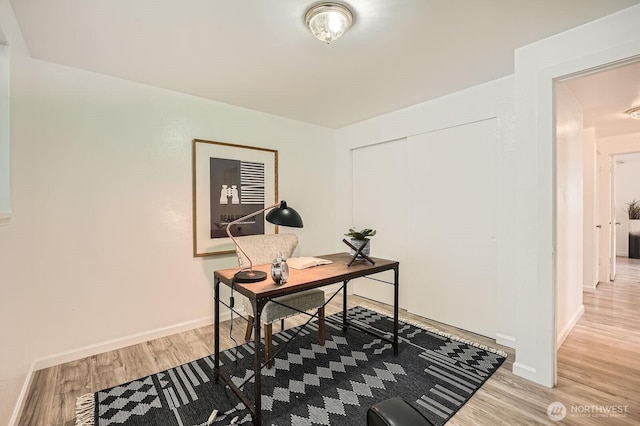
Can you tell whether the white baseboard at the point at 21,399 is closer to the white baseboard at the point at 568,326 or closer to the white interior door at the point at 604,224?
the white baseboard at the point at 568,326

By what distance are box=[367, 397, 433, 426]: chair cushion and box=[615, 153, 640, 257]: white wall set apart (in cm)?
941

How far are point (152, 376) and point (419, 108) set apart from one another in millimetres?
3546

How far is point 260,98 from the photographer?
308 centimetres

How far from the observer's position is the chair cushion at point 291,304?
2.23 metres

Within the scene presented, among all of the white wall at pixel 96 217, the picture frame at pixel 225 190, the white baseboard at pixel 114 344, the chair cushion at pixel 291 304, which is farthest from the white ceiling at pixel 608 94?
the white baseboard at pixel 114 344

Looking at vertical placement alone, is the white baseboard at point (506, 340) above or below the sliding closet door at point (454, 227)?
below

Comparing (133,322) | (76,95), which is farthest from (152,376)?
(76,95)

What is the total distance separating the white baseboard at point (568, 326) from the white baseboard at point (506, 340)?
43cm

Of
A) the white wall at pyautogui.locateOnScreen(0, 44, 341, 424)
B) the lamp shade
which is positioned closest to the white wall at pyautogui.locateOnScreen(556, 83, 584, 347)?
the lamp shade

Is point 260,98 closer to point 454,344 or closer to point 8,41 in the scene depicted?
point 8,41

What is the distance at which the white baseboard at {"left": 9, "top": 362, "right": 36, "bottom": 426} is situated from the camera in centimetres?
166

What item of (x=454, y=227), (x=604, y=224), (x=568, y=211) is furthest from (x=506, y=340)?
(x=604, y=224)

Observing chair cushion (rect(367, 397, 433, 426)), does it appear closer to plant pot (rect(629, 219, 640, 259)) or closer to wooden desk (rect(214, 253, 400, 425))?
wooden desk (rect(214, 253, 400, 425))

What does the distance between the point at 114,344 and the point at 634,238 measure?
33.2 feet
